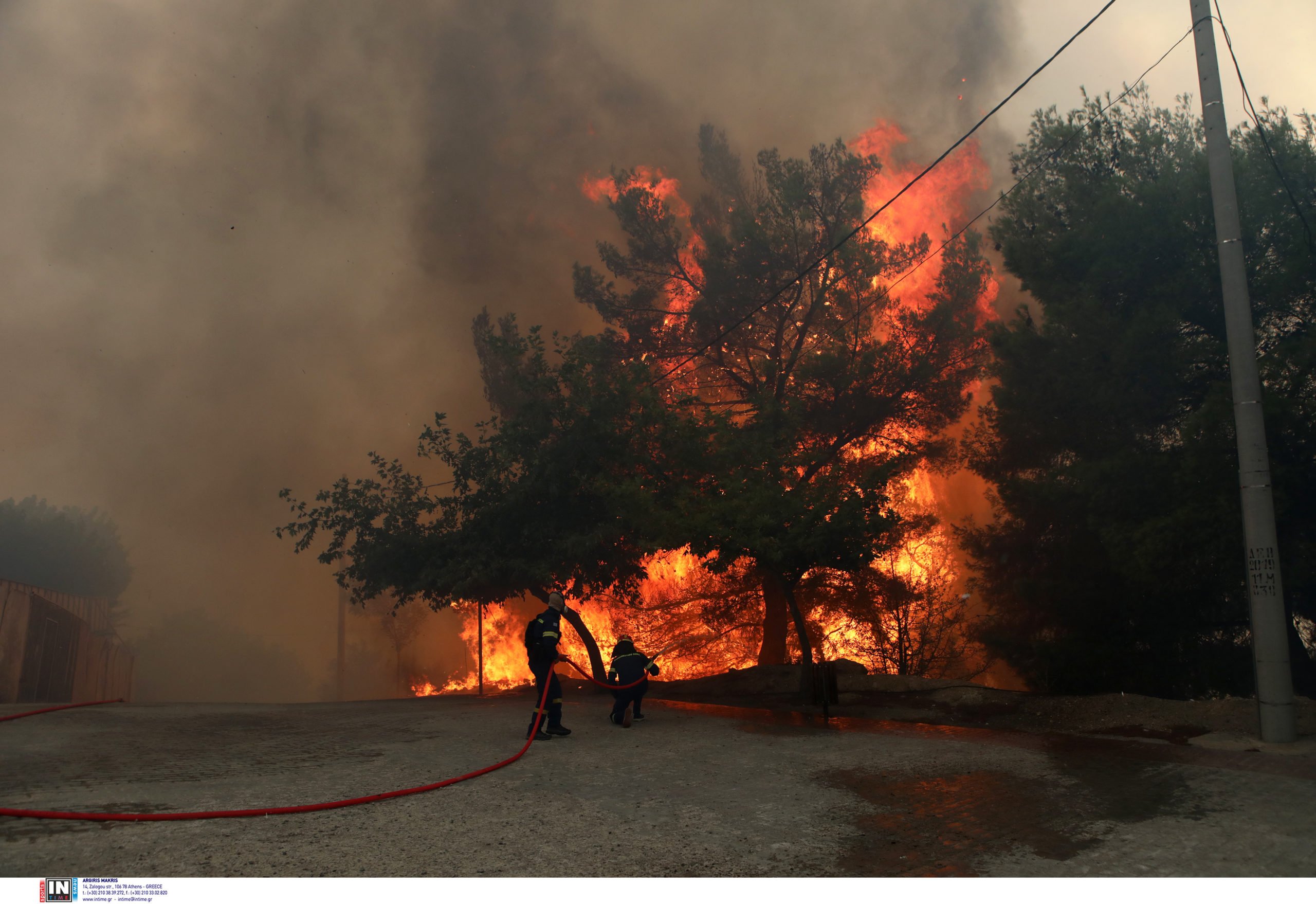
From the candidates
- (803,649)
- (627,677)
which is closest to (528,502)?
(803,649)

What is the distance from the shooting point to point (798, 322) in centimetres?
2464

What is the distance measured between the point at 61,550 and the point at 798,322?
156 ft

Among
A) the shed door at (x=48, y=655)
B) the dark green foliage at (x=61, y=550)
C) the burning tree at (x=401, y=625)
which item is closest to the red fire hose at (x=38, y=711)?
the shed door at (x=48, y=655)

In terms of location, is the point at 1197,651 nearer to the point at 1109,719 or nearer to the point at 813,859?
the point at 1109,719

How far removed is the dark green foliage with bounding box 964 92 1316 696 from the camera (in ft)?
42.2

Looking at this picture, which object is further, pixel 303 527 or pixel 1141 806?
pixel 303 527

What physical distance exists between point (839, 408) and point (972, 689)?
10.3 meters

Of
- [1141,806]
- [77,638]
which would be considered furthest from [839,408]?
[77,638]

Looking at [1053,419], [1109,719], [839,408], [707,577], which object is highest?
[839,408]

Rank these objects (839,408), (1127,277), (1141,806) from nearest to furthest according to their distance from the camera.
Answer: (1141,806)
(1127,277)
(839,408)

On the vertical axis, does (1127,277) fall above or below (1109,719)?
above

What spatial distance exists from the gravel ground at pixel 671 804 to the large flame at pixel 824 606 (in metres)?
11.8

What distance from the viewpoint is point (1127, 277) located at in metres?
14.8

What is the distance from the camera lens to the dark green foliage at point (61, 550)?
4741 centimetres
